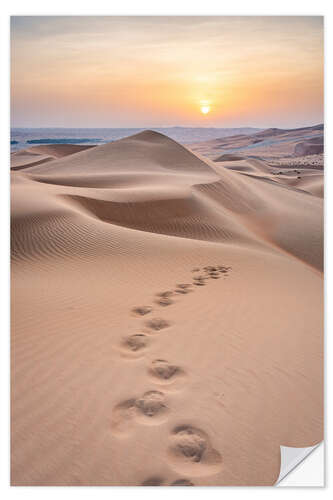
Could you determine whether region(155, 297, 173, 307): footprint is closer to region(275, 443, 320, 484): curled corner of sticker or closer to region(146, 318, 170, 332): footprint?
region(146, 318, 170, 332): footprint

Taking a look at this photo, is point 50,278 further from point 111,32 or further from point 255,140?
point 255,140

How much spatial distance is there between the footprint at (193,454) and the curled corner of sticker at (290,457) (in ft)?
1.65

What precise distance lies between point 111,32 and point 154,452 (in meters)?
4.39

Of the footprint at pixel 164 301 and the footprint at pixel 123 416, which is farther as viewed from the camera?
the footprint at pixel 164 301

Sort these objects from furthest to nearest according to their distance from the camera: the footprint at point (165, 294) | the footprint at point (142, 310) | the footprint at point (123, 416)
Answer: the footprint at point (165, 294)
the footprint at point (142, 310)
the footprint at point (123, 416)

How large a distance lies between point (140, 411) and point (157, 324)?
4.41ft

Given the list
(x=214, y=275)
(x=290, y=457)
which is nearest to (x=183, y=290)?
(x=214, y=275)

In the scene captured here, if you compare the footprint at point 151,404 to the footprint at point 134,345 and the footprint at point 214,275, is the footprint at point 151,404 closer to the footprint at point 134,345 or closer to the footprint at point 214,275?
the footprint at point 134,345

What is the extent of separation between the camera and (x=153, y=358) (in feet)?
10.8

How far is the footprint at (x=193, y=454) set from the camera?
2365 mm

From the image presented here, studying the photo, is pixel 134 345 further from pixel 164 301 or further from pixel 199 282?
pixel 199 282

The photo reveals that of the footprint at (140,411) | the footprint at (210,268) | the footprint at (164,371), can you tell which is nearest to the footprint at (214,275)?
the footprint at (210,268)

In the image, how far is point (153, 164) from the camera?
2170cm
